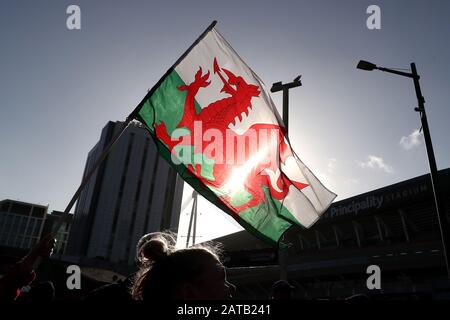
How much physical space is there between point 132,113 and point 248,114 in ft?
5.83

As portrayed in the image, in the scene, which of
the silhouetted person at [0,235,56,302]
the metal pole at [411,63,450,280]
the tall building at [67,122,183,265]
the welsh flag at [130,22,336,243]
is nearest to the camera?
the silhouetted person at [0,235,56,302]

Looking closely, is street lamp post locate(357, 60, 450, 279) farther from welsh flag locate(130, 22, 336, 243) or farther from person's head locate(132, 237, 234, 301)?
person's head locate(132, 237, 234, 301)

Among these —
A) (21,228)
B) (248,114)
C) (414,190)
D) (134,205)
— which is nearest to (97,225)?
(134,205)

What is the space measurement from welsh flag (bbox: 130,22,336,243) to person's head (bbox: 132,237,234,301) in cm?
281

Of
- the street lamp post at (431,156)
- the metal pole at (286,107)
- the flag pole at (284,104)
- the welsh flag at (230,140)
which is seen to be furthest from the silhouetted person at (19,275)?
the street lamp post at (431,156)

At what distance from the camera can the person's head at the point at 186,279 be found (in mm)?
1719

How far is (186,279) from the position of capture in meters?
1.76

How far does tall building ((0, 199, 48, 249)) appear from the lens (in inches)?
4884

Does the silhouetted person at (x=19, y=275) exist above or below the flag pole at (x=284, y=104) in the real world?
below

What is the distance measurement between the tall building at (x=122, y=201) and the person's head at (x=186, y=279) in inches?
3035

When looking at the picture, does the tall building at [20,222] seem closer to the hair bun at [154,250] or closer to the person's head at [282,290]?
the person's head at [282,290]

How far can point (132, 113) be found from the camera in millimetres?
4328

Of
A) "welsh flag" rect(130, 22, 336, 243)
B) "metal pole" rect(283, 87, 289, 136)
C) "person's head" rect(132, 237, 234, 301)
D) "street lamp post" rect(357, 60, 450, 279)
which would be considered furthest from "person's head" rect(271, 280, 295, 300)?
"person's head" rect(132, 237, 234, 301)
